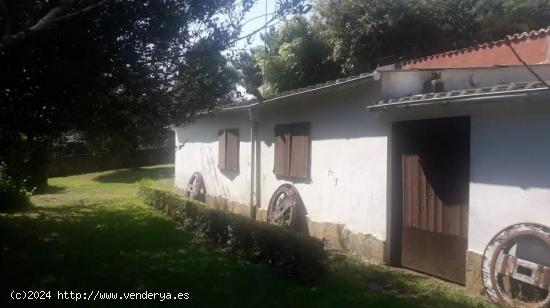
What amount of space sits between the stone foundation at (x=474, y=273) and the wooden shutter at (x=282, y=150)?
478cm

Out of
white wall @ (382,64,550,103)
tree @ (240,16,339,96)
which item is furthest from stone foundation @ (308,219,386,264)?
tree @ (240,16,339,96)

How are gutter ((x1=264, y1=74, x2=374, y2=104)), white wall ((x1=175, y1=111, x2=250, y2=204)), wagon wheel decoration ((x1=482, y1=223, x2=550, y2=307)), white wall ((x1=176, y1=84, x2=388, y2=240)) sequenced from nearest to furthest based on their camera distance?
wagon wheel decoration ((x1=482, y1=223, x2=550, y2=307)) → gutter ((x1=264, y1=74, x2=374, y2=104)) → white wall ((x1=176, y1=84, x2=388, y2=240)) → white wall ((x1=175, y1=111, x2=250, y2=204))

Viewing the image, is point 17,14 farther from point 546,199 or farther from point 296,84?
point 296,84

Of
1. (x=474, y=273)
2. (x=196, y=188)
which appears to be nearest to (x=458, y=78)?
(x=474, y=273)

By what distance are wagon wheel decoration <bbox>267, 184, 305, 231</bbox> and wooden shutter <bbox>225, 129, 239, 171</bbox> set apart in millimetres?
2436

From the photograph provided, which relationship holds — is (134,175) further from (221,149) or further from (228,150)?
(228,150)

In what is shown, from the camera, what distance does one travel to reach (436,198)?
6.26 meters

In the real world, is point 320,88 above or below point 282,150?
above

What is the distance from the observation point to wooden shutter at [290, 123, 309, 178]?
9.20m

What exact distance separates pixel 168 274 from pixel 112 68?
301cm

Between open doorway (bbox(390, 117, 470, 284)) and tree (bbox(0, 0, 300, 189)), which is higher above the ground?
tree (bbox(0, 0, 300, 189))

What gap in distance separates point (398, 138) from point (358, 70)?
32.4 feet

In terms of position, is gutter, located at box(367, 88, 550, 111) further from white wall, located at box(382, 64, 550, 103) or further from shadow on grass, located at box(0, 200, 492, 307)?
shadow on grass, located at box(0, 200, 492, 307)

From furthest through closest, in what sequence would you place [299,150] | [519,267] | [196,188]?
[196,188] → [299,150] → [519,267]
